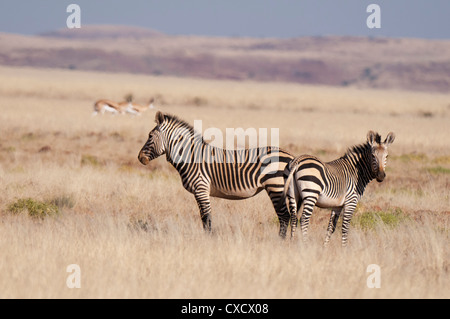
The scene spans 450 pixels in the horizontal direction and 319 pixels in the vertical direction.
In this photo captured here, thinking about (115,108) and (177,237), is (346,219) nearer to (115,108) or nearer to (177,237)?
(177,237)

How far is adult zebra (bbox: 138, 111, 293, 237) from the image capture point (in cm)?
915

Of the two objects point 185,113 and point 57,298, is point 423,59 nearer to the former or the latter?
point 185,113

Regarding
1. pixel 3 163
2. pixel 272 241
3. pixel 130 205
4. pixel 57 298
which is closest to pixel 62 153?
pixel 3 163

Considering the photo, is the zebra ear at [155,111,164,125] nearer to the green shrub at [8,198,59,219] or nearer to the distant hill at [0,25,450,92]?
the green shrub at [8,198,59,219]

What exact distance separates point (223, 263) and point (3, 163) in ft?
36.9

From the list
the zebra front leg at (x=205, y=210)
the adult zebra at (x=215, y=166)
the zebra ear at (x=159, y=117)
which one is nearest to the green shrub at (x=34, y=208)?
the adult zebra at (x=215, y=166)

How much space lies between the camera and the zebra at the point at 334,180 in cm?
841

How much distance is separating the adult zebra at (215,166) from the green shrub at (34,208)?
2212 mm

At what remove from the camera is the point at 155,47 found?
19050 cm

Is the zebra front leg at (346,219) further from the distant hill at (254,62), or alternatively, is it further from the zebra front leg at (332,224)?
the distant hill at (254,62)

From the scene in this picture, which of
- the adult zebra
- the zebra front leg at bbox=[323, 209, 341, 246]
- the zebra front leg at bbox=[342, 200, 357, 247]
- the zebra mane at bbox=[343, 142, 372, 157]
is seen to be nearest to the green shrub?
the adult zebra

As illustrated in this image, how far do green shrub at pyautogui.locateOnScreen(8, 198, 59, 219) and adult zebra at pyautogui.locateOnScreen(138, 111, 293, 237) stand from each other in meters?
Answer: 2.21

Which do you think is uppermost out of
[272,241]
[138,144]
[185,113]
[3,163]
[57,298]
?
[185,113]

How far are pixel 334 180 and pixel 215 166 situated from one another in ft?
5.80
